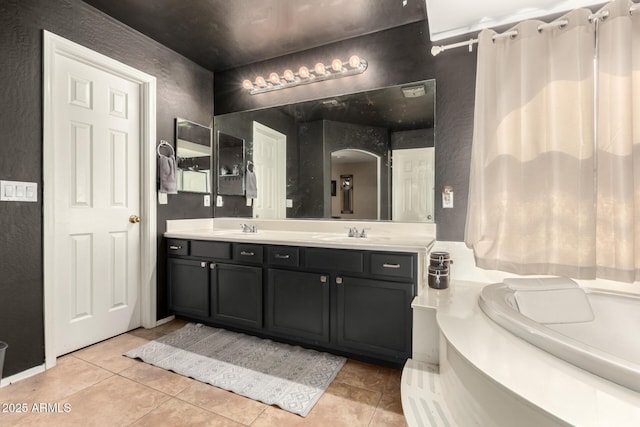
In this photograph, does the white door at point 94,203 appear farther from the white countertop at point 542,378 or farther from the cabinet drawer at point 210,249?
the white countertop at point 542,378

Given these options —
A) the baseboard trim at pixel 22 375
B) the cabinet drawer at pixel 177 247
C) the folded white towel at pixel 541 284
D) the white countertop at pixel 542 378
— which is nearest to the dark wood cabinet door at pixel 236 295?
the cabinet drawer at pixel 177 247

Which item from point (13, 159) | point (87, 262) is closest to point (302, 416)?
point (87, 262)

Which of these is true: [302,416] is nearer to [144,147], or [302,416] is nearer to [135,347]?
[135,347]

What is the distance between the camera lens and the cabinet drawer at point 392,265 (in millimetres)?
1783

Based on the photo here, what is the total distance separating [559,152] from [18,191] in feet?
9.76

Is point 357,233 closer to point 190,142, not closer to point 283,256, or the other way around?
point 283,256

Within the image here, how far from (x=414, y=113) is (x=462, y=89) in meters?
0.34

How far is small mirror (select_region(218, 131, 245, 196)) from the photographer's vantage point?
299 centimetres

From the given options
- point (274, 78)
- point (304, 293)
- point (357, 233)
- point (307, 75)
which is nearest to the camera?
point (304, 293)

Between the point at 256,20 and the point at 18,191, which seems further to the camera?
the point at 256,20

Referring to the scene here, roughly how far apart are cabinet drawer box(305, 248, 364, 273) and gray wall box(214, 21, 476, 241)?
0.70 meters

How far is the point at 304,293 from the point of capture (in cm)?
207

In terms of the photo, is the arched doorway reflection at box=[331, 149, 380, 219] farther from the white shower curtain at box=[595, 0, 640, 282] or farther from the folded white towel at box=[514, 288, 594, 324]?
the white shower curtain at box=[595, 0, 640, 282]

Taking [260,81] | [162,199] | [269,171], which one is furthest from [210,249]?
[260,81]
